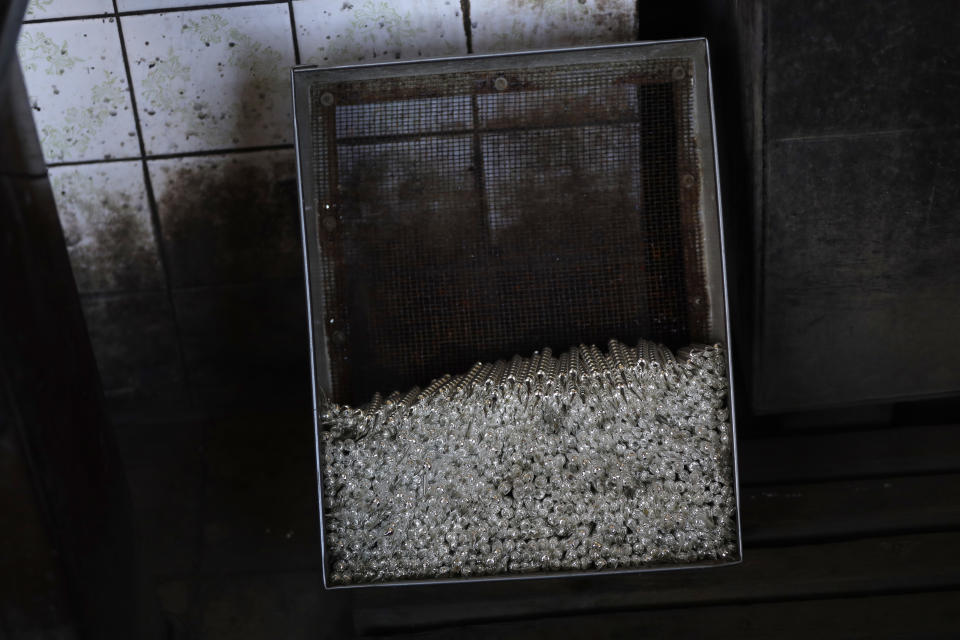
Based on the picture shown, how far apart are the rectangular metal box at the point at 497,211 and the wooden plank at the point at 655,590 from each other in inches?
5.8

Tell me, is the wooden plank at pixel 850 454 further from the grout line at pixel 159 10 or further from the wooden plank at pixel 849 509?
the grout line at pixel 159 10

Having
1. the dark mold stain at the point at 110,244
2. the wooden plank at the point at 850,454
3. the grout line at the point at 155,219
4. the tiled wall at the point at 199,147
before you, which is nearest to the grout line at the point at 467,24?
the tiled wall at the point at 199,147

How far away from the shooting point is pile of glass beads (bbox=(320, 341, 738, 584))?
1.23 meters

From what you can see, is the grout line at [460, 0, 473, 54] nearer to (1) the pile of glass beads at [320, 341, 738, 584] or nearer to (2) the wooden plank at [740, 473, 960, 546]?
(1) the pile of glass beads at [320, 341, 738, 584]

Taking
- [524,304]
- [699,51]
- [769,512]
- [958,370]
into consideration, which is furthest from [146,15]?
[958,370]

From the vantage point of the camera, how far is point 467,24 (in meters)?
1.58

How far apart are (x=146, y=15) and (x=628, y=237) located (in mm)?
1081

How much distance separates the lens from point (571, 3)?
1.57 metres

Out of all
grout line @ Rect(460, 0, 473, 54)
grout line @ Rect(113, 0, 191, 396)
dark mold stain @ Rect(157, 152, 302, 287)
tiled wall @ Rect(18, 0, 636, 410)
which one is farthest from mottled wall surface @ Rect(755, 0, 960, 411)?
grout line @ Rect(113, 0, 191, 396)

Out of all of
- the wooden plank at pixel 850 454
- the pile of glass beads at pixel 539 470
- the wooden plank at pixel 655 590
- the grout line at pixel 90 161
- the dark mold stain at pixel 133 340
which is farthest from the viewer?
the dark mold stain at pixel 133 340

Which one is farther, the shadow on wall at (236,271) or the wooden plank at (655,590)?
the shadow on wall at (236,271)

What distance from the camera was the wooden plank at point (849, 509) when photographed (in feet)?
4.75

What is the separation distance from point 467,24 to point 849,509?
47.8 inches

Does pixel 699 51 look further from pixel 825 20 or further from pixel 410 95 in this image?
pixel 410 95
